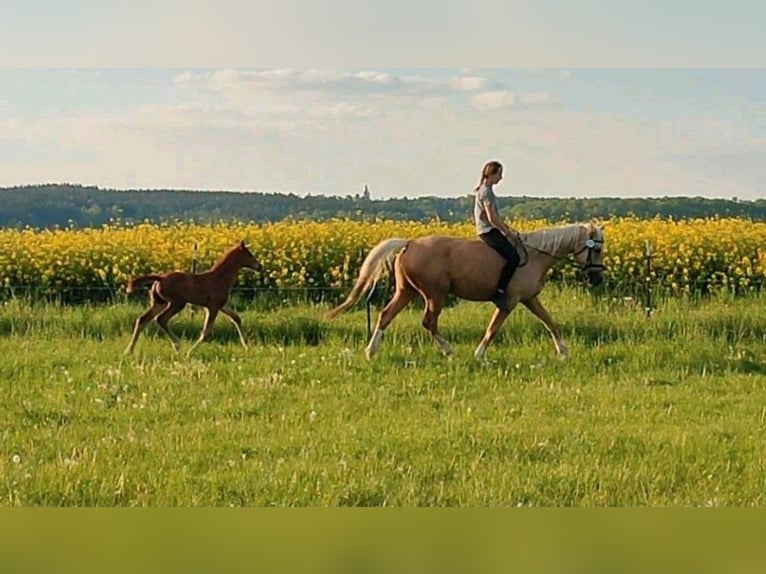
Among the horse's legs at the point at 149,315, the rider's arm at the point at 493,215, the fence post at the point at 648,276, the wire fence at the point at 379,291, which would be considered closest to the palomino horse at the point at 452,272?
the rider's arm at the point at 493,215

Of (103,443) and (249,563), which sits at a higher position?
(249,563)

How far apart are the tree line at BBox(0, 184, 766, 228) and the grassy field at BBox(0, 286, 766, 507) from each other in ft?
47.0

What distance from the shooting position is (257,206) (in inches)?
1320

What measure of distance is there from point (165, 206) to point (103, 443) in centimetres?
3039

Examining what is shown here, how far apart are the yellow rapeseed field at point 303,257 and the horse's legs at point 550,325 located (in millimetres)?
4262

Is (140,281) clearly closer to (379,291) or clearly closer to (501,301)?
(501,301)

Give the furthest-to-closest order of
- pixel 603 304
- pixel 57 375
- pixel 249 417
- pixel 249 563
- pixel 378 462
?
pixel 603 304, pixel 57 375, pixel 249 417, pixel 378 462, pixel 249 563

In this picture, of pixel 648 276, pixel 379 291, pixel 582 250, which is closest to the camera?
pixel 582 250

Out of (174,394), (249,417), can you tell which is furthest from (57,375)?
(249,417)

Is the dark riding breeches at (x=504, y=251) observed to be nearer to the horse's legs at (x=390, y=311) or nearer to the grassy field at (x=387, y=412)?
the grassy field at (x=387, y=412)

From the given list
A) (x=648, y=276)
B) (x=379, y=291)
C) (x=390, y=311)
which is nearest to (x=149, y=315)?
(x=390, y=311)

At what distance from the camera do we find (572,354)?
11031 mm

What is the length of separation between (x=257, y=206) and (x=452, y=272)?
22614 millimetres

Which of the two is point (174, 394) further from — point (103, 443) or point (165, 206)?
point (165, 206)
